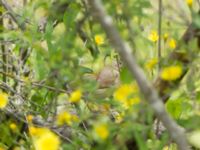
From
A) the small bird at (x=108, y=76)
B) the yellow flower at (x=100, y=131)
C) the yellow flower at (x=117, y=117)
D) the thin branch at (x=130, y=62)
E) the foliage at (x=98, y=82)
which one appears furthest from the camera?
the small bird at (x=108, y=76)

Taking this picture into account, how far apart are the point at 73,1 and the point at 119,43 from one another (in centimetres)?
53

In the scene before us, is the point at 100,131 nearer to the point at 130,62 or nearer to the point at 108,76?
the point at 130,62

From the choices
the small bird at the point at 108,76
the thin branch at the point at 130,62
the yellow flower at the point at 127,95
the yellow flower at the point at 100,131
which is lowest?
the small bird at the point at 108,76

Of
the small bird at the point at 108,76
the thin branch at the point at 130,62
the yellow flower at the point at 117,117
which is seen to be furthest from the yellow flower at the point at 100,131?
the small bird at the point at 108,76

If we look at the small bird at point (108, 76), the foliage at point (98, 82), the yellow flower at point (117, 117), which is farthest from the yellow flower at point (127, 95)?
the small bird at point (108, 76)

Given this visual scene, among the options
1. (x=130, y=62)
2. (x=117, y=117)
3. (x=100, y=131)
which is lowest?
(x=117, y=117)

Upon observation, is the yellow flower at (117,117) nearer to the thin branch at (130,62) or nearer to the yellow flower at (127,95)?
the yellow flower at (127,95)

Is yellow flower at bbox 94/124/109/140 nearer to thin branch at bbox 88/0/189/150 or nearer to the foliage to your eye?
the foliage

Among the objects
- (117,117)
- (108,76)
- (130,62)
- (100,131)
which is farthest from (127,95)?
(108,76)

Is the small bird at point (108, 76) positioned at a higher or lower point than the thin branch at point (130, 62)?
lower

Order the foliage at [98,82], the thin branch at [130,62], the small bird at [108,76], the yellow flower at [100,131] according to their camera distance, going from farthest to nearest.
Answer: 1. the small bird at [108,76]
2. the foliage at [98,82]
3. the yellow flower at [100,131]
4. the thin branch at [130,62]

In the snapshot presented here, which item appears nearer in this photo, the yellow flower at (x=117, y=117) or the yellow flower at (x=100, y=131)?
the yellow flower at (x=100, y=131)

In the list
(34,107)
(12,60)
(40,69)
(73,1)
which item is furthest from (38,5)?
(12,60)

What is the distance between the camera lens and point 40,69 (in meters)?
1.86
